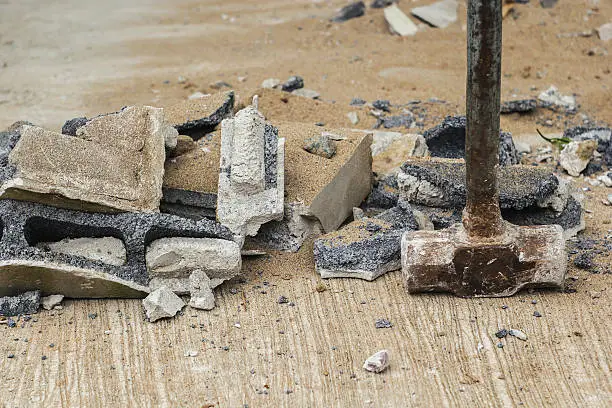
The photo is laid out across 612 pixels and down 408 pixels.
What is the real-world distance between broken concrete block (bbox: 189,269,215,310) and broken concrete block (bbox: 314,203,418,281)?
648mm

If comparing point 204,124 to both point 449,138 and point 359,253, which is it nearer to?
point 359,253

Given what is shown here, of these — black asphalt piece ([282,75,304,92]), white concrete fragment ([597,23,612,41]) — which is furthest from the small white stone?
white concrete fragment ([597,23,612,41])

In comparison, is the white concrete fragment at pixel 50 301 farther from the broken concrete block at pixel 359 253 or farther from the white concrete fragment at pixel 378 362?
the white concrete fragment at pixel 378 362

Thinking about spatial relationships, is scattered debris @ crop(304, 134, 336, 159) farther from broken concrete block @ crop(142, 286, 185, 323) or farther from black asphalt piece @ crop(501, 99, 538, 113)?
black asphalt piece @ crop(501, 99, 538, 113)

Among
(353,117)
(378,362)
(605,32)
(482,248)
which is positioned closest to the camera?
(378,362)

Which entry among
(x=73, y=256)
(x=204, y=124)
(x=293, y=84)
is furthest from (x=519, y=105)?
(x=73, y=256)

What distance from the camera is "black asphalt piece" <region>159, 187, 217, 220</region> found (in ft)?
16.0

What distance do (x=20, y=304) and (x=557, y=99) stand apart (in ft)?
17.0

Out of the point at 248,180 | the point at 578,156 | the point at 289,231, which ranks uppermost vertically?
the point at 248,180

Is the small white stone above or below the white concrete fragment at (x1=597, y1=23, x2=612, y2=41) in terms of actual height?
above

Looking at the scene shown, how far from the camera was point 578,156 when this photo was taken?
6.05m

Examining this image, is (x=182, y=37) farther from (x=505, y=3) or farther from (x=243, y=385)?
(x=243, y=385)

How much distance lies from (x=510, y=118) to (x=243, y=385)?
4.29 metres

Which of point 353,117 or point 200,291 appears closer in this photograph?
point 200,291
